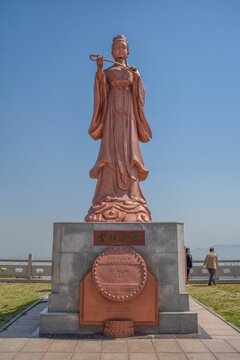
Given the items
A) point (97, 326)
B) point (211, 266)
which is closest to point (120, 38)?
point (97, 326)

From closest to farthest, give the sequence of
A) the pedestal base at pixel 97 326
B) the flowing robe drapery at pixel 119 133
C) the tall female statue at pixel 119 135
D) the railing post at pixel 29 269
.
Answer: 1. the pedestal base at pixel 97 326
2. the tall female statue at pixel 119 135
3. the flowing robe drapery at pixel 119 133
4. the railing post at pixel 29 269

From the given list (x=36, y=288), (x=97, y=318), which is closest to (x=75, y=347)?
(x=97, y=318)

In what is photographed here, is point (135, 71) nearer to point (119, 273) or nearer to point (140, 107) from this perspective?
point (140, 107)

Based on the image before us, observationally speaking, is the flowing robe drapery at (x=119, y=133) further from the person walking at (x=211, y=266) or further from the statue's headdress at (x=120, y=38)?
the person walking at (x=211, y=266)

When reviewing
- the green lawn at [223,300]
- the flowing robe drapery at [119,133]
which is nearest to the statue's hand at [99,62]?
the flowing robe drapery at [119,133]

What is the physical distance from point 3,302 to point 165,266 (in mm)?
5158

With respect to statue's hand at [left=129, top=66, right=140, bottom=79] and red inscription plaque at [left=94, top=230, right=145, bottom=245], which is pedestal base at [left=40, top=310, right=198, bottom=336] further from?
statue's hand at [left=129, top=66, right=140, bottom=79]

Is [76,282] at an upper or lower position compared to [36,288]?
upper

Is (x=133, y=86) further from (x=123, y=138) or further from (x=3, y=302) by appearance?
(x=3, y=302)

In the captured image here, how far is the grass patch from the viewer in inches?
257

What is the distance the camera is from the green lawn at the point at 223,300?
20.8 feet

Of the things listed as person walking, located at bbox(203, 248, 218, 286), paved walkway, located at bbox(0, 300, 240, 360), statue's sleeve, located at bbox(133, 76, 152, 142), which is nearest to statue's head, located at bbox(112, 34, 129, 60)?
statue's sleeve, located at bbox(133, 76, 152, 142)

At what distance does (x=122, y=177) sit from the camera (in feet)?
20.4

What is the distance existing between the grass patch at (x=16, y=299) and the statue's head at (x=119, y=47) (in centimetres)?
627
